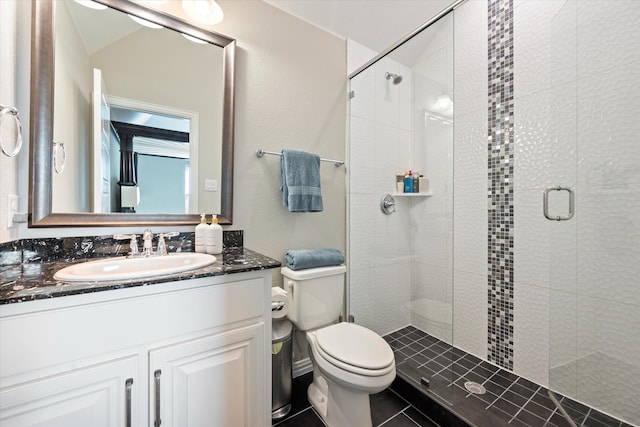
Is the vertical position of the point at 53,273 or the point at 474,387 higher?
the point at 53,273

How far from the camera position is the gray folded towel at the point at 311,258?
5.04 ft

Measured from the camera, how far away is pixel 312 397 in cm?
149

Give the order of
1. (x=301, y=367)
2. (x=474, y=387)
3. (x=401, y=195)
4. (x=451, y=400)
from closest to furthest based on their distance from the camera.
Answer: (x=451, y=400) < (x=474, y=387) < (x=301, y=367) < (x=401, y=195)

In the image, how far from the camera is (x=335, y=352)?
1248 millimetres

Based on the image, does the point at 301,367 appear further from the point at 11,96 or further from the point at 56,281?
the point at 11,96

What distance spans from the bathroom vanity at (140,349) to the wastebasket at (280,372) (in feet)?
1.06

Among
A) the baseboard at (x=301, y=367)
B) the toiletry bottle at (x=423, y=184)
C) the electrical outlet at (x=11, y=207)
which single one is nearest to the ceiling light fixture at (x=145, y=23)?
the electrical outlet at (x=11, y=207)

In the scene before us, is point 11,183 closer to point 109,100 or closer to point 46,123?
point 46,123

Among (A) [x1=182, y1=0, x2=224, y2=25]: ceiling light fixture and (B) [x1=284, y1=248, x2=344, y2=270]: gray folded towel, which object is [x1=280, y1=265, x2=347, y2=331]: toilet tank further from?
(A) [x1=182, y1=0, x2=224, y2=25]: ceiling light fixture

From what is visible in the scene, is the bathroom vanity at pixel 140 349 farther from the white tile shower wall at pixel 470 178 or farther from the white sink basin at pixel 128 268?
the white tile shower wall at pixel 470 178

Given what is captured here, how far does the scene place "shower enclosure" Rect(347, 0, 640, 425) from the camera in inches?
47.9

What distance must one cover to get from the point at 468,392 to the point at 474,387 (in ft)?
0.25

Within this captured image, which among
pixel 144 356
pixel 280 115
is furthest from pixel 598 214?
pixel 144 356

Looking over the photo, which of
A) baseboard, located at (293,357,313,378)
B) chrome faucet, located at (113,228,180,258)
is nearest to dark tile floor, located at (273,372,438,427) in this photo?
baseboard, located at (293,357,313,378)
